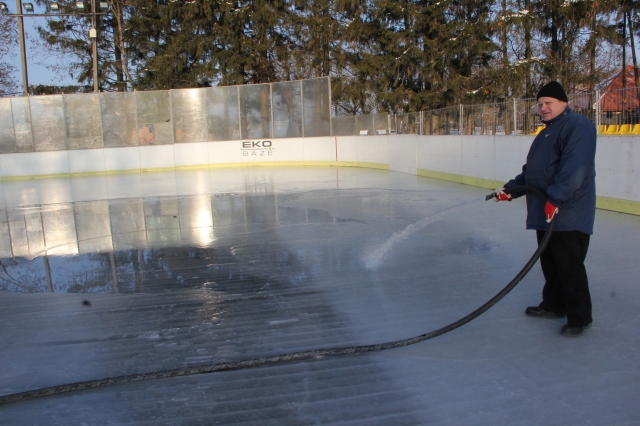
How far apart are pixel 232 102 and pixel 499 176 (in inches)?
632

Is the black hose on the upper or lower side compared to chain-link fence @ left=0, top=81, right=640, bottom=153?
lower

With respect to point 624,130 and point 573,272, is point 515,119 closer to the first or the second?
point 624,130

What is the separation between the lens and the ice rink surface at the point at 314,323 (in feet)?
10.1

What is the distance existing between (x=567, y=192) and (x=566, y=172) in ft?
0.44

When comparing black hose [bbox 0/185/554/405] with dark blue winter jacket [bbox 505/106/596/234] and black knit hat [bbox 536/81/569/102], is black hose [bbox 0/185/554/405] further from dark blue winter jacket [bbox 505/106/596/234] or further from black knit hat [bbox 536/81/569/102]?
black knit hat [bbox 536/81/569/102]

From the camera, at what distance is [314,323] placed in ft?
14.5

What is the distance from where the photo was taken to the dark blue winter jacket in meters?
3.69

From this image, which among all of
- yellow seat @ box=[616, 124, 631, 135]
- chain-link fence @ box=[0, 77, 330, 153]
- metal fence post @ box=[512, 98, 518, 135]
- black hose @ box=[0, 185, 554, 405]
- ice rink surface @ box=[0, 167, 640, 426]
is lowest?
ice rink surface @ box=[0, 167, 640, 426]

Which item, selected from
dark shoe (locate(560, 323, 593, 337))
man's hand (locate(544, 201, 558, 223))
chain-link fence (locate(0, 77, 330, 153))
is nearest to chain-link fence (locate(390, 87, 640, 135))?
man's hand (locate(544, 201, 558, 223))

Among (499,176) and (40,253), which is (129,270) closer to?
(40,253)

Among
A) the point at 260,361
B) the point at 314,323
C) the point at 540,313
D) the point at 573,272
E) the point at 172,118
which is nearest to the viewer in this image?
the point at 260,361

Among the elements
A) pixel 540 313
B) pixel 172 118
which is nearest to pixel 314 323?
pixel 540 313

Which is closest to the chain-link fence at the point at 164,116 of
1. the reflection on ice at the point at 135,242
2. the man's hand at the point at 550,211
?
the reflection on ice at the point at 135,242

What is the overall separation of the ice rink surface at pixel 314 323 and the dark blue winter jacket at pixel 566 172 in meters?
0.82
